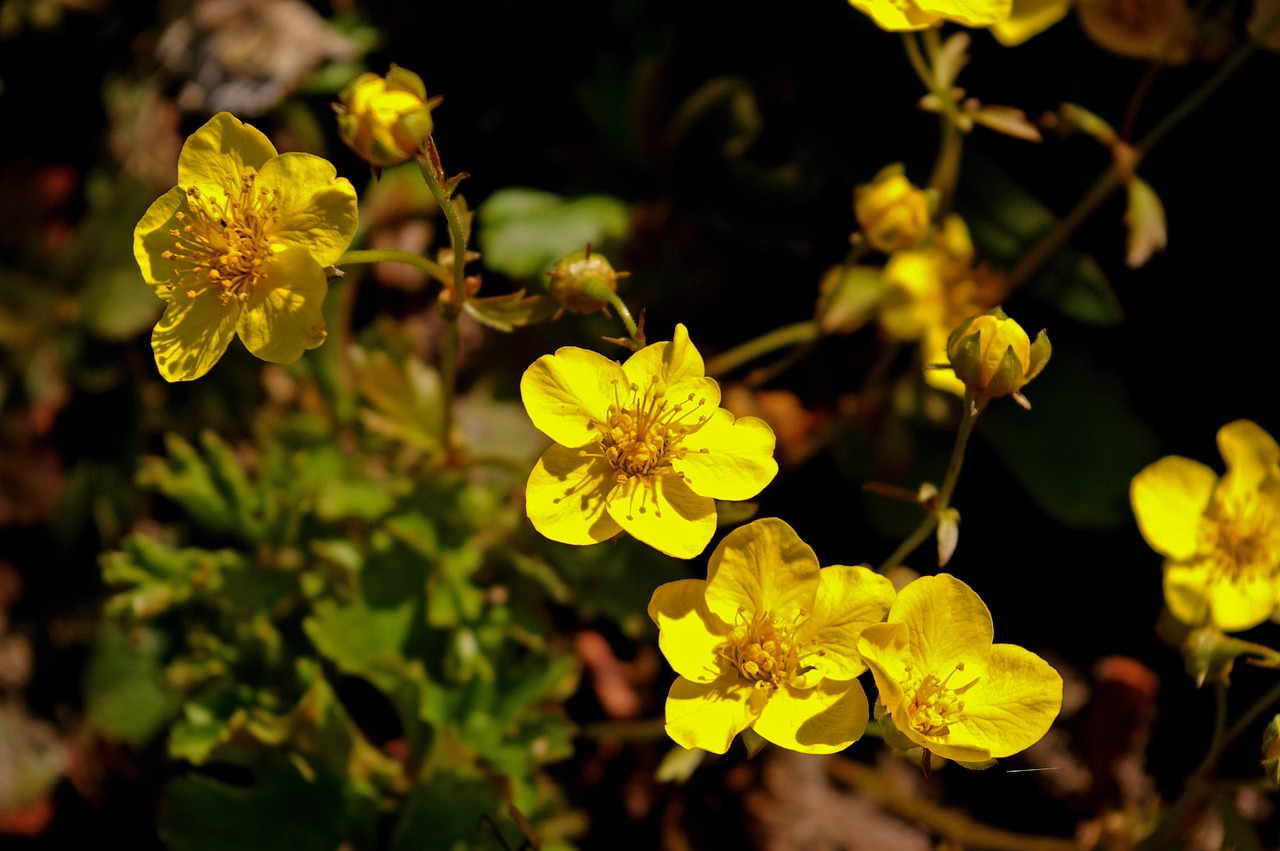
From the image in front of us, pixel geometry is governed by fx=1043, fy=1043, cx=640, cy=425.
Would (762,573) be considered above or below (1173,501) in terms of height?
above

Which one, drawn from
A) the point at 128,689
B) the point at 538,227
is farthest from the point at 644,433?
the point at 128,689

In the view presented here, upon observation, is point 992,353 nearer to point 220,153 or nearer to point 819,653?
point 819,653

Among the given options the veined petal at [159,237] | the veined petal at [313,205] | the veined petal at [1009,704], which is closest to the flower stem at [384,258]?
the veined petal at [313,205]

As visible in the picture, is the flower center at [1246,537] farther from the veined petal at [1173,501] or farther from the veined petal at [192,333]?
the veined petal at [192,333]

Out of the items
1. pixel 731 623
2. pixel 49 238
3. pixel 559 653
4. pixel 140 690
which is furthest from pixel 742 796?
pixel 49 238

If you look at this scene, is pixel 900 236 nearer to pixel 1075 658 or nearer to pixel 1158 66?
pixel 1158 66
